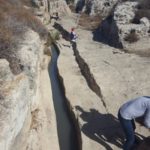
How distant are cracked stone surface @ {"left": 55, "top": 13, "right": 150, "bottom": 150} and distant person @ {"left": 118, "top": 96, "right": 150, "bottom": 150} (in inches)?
50.4

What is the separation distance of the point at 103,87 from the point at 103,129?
16.0ft

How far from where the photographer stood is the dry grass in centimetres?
3913

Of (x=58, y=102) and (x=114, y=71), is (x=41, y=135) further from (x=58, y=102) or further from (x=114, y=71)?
(x=114, y=71)

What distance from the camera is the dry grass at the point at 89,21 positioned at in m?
39.1

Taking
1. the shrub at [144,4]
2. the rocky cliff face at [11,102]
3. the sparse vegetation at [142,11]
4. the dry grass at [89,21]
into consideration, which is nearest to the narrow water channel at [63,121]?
the rocky cliff face at [11,102]

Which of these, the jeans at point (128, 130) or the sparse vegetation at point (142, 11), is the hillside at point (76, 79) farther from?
the jeans at point (128, 130)

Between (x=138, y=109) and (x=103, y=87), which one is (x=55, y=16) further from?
(x=138, y=109)

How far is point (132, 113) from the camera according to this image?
10.6 meters

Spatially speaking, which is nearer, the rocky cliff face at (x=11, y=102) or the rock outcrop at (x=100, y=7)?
the rocky cliff face at (x=11, y=102)

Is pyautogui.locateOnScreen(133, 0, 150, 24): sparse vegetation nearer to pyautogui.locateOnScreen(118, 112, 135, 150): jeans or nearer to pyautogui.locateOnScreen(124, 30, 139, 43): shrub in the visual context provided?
pyautogui.locateOnScreen(124, 30, 139, 43): shrub

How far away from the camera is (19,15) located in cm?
2209

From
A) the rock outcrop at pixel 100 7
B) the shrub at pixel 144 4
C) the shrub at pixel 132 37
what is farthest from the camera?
the rock outcrop at pixel 100 7

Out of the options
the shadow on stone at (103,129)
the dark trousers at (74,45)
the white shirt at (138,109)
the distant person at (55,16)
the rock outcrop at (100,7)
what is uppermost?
the white shirt at (138,109)

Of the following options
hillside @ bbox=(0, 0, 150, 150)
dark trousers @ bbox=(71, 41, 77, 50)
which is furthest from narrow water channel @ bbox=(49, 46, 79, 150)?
dark trousers @ bbox=(71, 41, 77, 50)
